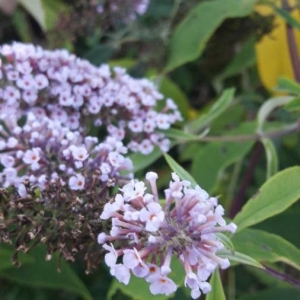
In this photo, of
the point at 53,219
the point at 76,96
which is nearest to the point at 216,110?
the point at 76,96

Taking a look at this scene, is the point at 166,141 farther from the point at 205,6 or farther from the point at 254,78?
the point at 254,78

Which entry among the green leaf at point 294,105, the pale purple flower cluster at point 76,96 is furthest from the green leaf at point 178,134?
the green leaf at point 294,105

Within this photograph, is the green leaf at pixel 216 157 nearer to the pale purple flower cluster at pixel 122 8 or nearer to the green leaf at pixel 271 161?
the green leaf at pixel 271 161

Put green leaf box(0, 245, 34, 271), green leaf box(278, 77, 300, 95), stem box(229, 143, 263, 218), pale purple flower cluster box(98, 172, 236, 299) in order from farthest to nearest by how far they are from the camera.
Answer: stem box(229, 143, 263, 218) → green leaf box(278, 77, 300, 95) → green leaf box(0, 245, 34, 271) → pale purple flower cluster box(98, 172, 236, 299)

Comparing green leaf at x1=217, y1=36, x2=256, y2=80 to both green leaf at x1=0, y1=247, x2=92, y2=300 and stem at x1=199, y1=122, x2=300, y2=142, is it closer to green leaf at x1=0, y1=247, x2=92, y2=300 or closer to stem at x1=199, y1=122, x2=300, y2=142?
stem at x1=199, y1=122, x2=300, y2=142

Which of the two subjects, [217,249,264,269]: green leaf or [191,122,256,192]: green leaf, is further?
[191,122,256,192]: green leaf

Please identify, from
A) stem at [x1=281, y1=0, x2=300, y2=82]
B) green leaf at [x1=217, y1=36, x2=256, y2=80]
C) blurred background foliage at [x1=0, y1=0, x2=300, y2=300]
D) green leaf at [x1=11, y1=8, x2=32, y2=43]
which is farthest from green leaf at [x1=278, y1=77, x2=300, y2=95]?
green leaf at [x1=11, y1=8, x2=32, y2=43]

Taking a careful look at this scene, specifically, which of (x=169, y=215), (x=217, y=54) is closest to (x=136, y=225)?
(x=169, y=215)
